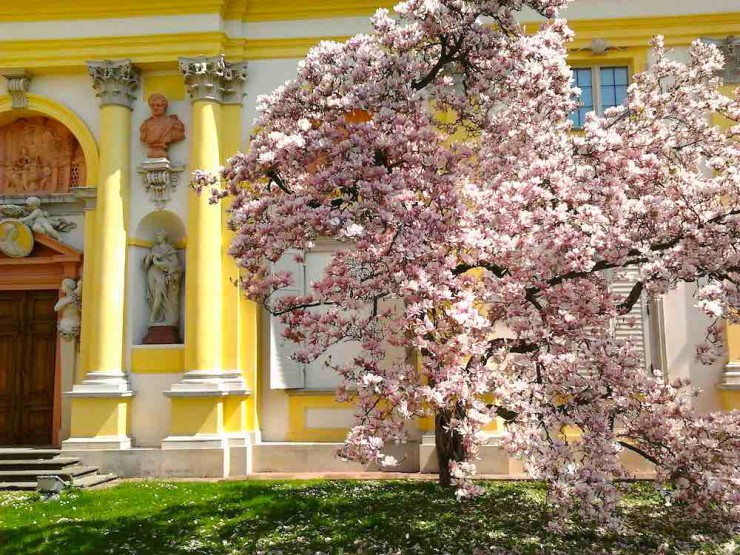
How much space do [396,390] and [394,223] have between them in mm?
1299

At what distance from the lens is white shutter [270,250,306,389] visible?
1095 cm

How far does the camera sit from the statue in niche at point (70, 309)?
1146 cm

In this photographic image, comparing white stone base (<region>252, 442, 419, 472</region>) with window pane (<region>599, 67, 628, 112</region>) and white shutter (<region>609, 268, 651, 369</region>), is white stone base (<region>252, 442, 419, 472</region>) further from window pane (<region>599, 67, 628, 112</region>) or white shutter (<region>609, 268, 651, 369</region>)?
window pane (<region>599, 67, 628, 112</region>)

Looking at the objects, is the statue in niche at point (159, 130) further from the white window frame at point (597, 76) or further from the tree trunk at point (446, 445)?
the tree trunk at point (446, 445)

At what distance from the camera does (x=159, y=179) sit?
1130cm

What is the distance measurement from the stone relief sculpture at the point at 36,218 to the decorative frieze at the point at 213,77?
3.11 m

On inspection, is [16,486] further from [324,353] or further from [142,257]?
[324,353]

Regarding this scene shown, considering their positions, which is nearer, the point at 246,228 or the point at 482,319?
the point at 482,319

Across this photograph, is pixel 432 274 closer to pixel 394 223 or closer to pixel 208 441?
pixel 394 223

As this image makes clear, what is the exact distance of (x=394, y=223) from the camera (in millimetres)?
5551

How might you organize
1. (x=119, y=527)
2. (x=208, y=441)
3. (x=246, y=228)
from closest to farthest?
1. (x=246, y=228)
2. (x=119, y=527)
3. (x=208, y=441)

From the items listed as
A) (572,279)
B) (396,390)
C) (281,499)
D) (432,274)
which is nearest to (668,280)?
(572,279)

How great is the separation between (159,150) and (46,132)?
241 centimetres

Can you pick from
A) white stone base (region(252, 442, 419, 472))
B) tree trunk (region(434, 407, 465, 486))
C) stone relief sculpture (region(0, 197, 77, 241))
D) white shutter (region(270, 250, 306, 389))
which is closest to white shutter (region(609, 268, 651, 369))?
white stone base (region(252, 442, 419, 472))
